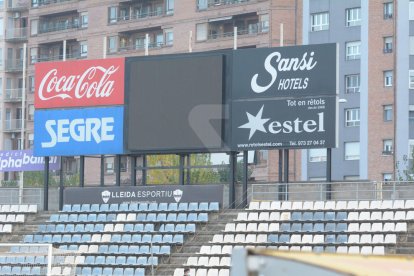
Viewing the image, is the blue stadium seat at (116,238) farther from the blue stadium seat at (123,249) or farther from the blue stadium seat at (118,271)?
the blue stadium seat at (118,271)

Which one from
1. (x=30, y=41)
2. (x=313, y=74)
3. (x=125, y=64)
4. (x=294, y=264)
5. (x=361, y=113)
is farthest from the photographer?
(x=30, y=41)

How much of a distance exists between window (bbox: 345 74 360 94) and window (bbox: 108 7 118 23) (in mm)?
22294

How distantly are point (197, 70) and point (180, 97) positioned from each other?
1.21 m

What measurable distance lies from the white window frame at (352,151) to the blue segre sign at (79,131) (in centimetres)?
3594

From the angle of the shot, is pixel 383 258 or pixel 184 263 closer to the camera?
pixel 383 258

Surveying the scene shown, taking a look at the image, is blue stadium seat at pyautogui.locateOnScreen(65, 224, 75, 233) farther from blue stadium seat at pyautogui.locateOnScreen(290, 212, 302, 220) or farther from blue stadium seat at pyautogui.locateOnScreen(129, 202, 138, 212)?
blue stadium seat at pyautogui.locateOnScreen(290, 212, 302, 220)

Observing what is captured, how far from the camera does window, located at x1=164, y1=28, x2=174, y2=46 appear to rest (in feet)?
297

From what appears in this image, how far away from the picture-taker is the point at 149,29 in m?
91.8

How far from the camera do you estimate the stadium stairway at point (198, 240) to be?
4144 cm

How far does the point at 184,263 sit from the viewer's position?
1625 inches

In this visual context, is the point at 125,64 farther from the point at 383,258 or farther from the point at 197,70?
the point at 383,258

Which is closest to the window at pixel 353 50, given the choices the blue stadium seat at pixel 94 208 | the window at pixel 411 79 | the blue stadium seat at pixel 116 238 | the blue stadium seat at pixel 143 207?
the window at pixel 411 79

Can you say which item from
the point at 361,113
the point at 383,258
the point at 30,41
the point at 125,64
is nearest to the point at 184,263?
the point at 125,64

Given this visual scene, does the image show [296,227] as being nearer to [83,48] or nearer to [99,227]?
[99,227]
